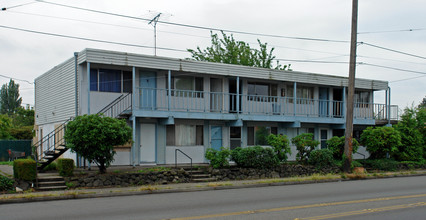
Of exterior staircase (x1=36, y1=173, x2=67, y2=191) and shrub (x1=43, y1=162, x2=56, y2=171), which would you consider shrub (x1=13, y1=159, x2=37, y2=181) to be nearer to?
exterior staircase (x1=36, y1=173, x2=67, y2=191)

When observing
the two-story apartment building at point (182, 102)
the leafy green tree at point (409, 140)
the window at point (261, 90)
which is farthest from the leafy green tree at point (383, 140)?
the window at point (261, 90)

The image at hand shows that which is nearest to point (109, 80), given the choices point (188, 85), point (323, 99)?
point (188, 85)

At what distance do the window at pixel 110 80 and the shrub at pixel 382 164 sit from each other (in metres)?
14.3

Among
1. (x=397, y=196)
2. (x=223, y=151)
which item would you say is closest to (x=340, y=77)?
(x=223, y=151)

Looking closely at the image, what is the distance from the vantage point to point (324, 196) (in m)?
13.5

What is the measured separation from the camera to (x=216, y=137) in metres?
22.7

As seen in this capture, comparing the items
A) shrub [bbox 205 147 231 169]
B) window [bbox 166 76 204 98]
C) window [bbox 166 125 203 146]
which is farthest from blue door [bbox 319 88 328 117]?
shrub [bbox 205 147 231 169]

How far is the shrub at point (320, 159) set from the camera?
21641 millimetres

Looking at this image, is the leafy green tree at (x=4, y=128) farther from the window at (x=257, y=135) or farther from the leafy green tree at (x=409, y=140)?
the leafy green tree at (x=409, y=140)

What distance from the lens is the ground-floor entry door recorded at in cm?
2031

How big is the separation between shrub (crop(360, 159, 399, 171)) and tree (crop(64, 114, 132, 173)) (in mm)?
14735

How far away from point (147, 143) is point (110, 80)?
356 cm

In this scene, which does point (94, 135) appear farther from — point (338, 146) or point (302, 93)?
point (302, 93)

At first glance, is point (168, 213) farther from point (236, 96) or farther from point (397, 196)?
point (236, 96)
